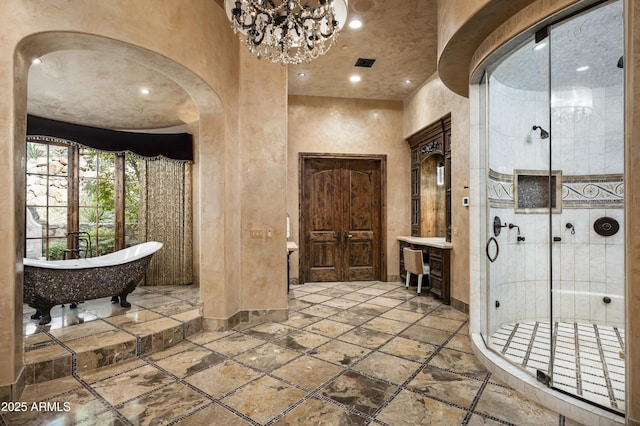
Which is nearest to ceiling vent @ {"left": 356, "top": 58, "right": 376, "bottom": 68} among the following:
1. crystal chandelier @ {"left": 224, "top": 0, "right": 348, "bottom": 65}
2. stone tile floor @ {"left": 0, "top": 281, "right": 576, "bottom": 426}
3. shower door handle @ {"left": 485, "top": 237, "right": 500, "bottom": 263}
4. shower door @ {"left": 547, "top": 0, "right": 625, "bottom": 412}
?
crystal chandelier @ {"left": 224, "top": 0, "right": 348, "bottom": 65}

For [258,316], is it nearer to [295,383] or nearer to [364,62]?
[295,383]

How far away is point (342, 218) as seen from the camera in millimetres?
6512

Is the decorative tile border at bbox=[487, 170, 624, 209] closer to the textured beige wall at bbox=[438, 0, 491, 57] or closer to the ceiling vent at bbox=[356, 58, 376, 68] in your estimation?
the textured beige wall at bbox=[438, 0, 491, 57]

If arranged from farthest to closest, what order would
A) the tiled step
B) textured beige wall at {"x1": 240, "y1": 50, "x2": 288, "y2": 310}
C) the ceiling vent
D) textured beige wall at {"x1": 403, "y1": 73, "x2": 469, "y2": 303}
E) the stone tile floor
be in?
the ceiling vent → textured beige wall at {"x1": 403, "y1": 73, "x2": 469, "y2": 303} → textured beige wall at {"x1": 240, "y1": 50, "x2": 288, "y2": 310} → the tiled step → the stone tile floor

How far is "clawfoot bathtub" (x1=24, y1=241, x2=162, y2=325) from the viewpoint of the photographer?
340 cm

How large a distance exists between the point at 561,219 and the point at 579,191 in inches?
15.8

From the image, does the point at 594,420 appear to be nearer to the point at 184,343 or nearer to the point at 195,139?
the point at 184,343

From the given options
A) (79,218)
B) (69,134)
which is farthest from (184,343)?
(69,134)

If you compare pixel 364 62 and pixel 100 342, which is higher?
pixel 364 62

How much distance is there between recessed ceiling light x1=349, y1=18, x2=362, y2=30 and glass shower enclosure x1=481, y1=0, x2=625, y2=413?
1.66m

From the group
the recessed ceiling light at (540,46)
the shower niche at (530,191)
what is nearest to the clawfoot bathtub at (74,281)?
the shower niche at (530,191)

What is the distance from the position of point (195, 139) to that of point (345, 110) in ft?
9.37

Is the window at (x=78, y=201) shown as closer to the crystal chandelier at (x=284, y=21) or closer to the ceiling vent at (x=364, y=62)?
the ceiling vent at (x=364, y=62)

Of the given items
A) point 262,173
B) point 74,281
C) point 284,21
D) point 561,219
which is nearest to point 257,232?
point 262,173
